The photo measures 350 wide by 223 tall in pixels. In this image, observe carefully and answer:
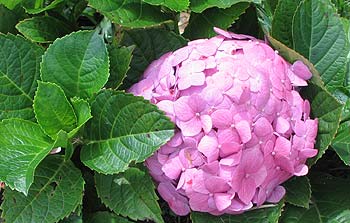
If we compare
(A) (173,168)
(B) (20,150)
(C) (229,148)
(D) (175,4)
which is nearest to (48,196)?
(B) (20,150)

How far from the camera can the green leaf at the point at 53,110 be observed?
3.85 ft

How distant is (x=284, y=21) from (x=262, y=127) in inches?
12.2

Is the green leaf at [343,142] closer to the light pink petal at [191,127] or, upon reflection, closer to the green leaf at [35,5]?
the light pink petal at [191,127]

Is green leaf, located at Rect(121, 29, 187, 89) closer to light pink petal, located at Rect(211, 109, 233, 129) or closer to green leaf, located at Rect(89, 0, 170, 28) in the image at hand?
green leaf, located at Rect(89, 0, 170, 28)

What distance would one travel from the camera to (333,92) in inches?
52.4

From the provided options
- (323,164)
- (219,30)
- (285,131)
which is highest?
(219,30)

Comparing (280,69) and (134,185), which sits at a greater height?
(280,69)

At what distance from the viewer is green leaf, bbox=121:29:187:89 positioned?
1349 mm

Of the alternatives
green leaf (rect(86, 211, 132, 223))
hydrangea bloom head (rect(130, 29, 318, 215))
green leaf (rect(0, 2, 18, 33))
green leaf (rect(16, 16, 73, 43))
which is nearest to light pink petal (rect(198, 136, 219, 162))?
hydrangea bloom head (rect(130, 29, 318, 215))

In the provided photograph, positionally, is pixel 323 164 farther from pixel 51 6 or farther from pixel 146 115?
pixel 51 6

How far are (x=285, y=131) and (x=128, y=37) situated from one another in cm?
41

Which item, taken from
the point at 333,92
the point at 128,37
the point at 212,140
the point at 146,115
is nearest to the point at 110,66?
the point at 128,37

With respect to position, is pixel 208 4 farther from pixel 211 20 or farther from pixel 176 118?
pixel 176 118

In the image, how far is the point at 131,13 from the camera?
1.32 m
